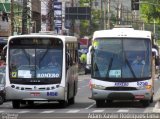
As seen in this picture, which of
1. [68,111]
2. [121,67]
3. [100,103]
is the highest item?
[121,67]

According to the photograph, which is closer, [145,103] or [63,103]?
[63,103]

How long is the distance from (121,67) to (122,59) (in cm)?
35

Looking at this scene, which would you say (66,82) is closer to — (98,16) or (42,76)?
(42,76)

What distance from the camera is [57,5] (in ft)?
278

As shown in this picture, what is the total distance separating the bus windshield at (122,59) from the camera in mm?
26984

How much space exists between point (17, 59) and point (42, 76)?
123 cm

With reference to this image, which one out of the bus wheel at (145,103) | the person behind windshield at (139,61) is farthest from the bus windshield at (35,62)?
the bus wheel at (145,103)

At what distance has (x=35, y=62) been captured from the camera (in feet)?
Answer: 87.3

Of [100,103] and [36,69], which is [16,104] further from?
[100,103]

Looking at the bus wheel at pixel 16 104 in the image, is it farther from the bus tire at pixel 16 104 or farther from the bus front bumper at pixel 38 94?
the bus front bumper at pixel 38 94

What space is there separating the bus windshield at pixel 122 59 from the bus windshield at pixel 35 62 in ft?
5.27

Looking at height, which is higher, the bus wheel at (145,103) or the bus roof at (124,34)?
the bus roof at (124,34)

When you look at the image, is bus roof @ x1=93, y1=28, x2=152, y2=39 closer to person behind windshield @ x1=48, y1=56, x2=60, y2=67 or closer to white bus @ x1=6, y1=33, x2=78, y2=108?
white bus @ x1=6, y1=33, x2=78, y2=108

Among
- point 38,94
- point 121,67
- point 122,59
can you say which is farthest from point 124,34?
point 38,94
